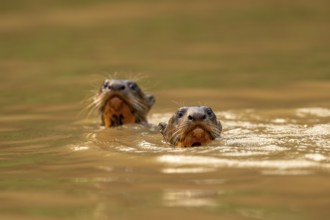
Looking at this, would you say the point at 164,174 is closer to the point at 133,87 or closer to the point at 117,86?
the point at 117,86

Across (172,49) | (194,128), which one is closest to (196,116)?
(194,128)

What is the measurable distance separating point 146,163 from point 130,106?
9.99 feet

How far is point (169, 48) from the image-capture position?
16516 mm

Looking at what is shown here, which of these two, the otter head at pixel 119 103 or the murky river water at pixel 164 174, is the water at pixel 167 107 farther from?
the otter head at pixel 119 103

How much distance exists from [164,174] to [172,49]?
Result: 30.2ft

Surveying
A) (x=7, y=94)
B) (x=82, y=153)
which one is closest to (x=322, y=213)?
(x=82, y=153)

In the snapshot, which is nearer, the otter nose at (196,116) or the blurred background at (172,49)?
the otter nose at (196,116)

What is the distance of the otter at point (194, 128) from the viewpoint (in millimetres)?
8656

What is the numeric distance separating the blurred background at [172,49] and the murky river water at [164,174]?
2219mm

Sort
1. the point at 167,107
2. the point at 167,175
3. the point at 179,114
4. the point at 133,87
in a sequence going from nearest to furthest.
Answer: the point at 167,175 < the point at 179,114 < the point at 133,87 < the point at 167,107

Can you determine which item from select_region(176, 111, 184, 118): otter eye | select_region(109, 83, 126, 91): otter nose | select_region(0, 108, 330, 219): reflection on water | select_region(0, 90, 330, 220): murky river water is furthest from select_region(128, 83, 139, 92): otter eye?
select_region(176, 111, 184, 118): otter eye

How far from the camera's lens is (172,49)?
16422 millimetres

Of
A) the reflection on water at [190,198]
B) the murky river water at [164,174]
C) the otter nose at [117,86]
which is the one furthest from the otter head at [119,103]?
the reflection on water at [190,198]

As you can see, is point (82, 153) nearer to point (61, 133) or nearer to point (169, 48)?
point (61, 133)
